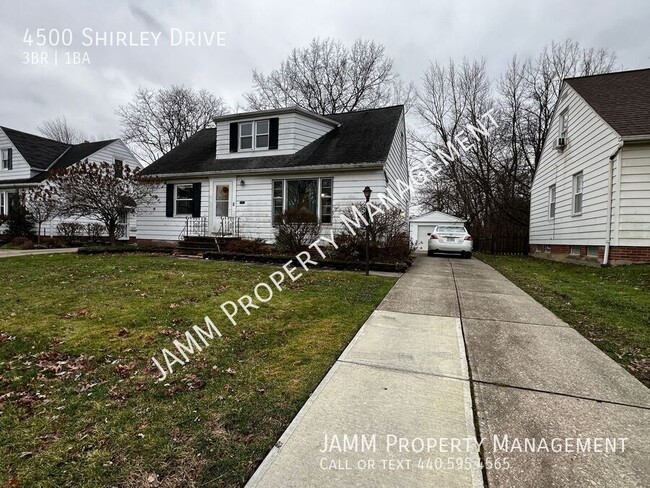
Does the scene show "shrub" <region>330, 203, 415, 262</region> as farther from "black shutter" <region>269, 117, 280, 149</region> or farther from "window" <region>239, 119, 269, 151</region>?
"window" <region>239, 119, 269, 151</region>

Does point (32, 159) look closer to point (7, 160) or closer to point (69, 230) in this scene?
point (7, 160)

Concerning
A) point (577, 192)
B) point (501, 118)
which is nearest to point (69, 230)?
point (577, 192)

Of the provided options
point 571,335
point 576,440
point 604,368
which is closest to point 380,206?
point 571,335

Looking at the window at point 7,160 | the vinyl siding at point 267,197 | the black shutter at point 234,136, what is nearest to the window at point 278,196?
the vinyl siding at point 267,197

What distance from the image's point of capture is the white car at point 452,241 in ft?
43.1

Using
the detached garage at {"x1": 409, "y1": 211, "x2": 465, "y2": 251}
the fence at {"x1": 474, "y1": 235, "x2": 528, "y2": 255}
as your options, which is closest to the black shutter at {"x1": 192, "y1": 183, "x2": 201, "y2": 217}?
the detached garage at {"x1": 409, "y1": 211, "x2": 465, "y2": 251}

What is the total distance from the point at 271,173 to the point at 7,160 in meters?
19.2

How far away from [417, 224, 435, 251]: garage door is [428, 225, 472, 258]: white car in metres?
9.01

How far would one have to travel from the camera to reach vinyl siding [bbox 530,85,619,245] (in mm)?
9273

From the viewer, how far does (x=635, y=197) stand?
8539 millimetres

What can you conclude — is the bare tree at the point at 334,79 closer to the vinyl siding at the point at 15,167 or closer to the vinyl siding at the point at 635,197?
the vinyl siding at the point at 15,167

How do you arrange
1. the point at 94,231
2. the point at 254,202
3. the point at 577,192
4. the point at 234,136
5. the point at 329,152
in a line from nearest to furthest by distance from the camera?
the point at 577,192 → the point at 329,152 → the point at 254,202 → the point at 234,136 → the point at 94,231

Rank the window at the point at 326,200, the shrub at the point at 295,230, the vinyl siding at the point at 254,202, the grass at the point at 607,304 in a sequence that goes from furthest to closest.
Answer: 1. the window at the point at 326,200
2. the vinyl siding at the point at 254,202
3. the shrub at the point at 295,230
4. the grass at the point at 607,304

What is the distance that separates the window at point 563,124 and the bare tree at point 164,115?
26.5m
